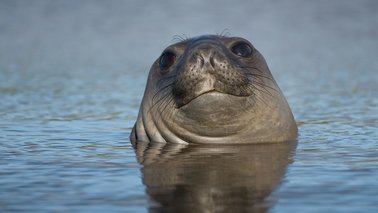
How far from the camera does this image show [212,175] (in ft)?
19.0

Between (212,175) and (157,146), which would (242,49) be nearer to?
(157,146)

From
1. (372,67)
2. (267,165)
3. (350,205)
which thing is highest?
(372,67)

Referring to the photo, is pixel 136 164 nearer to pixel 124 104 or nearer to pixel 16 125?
pixel 16 125

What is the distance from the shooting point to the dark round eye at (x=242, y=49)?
7973 mm

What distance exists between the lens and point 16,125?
31.2ft

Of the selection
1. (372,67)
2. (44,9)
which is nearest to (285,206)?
(372,67)

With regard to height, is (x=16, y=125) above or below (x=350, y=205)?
above

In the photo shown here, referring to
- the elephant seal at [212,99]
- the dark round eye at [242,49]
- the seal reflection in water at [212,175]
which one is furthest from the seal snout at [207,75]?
the dark round eye at [242,49]

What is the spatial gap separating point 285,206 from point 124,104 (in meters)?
7.84

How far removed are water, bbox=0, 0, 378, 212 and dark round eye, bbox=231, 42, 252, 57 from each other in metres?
0.92

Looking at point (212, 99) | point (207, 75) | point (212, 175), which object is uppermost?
point (207, 75)

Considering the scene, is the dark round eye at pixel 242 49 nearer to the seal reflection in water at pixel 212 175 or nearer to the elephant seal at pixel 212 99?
the elephant seal at pixel 212 99

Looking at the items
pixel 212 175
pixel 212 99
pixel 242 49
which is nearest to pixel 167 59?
pixel 242 49

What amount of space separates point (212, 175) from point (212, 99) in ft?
4.96
